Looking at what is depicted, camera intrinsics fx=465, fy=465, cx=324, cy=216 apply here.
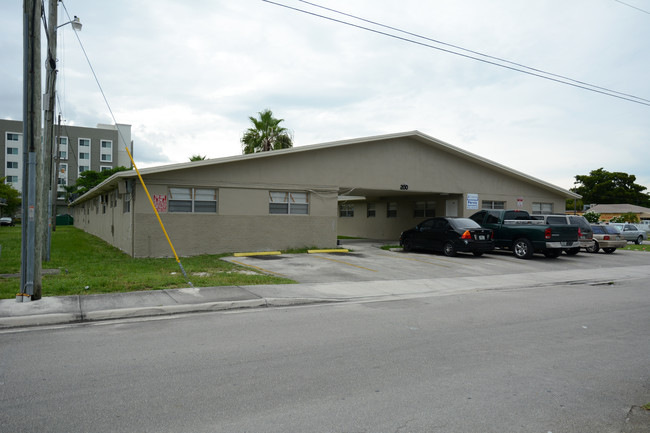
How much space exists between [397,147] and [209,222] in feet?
31.7

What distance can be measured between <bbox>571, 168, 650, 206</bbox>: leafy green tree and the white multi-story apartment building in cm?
8241

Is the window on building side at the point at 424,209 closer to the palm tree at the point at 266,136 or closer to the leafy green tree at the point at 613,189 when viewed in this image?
the palm tree at the point at 266,136

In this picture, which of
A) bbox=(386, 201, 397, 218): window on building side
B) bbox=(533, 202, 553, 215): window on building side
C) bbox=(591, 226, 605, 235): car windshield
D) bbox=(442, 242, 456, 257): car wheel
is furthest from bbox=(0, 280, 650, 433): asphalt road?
bbox=(386, 201, 397, 218): window on building side

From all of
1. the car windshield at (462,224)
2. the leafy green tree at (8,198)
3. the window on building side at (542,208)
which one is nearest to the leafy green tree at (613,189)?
the window on building side at (542,208)

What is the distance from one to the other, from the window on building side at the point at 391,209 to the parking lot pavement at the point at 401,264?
852 centimetres

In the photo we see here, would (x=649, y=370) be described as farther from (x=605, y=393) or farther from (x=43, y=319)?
(x=43, y=319)

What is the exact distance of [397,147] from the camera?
72.5 ft

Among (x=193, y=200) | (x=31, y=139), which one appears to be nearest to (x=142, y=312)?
(x=31, y=139)

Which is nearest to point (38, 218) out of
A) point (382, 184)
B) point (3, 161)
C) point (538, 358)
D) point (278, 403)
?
point (278, 403)

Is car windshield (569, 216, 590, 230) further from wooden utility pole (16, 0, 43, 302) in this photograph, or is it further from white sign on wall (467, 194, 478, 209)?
wooden utility pole (16, 0, 43, 302)

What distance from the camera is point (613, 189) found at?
274 feet

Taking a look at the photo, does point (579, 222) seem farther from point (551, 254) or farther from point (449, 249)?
point (449, 249)

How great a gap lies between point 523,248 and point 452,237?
9.87ft

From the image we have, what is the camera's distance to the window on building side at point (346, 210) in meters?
34.2
